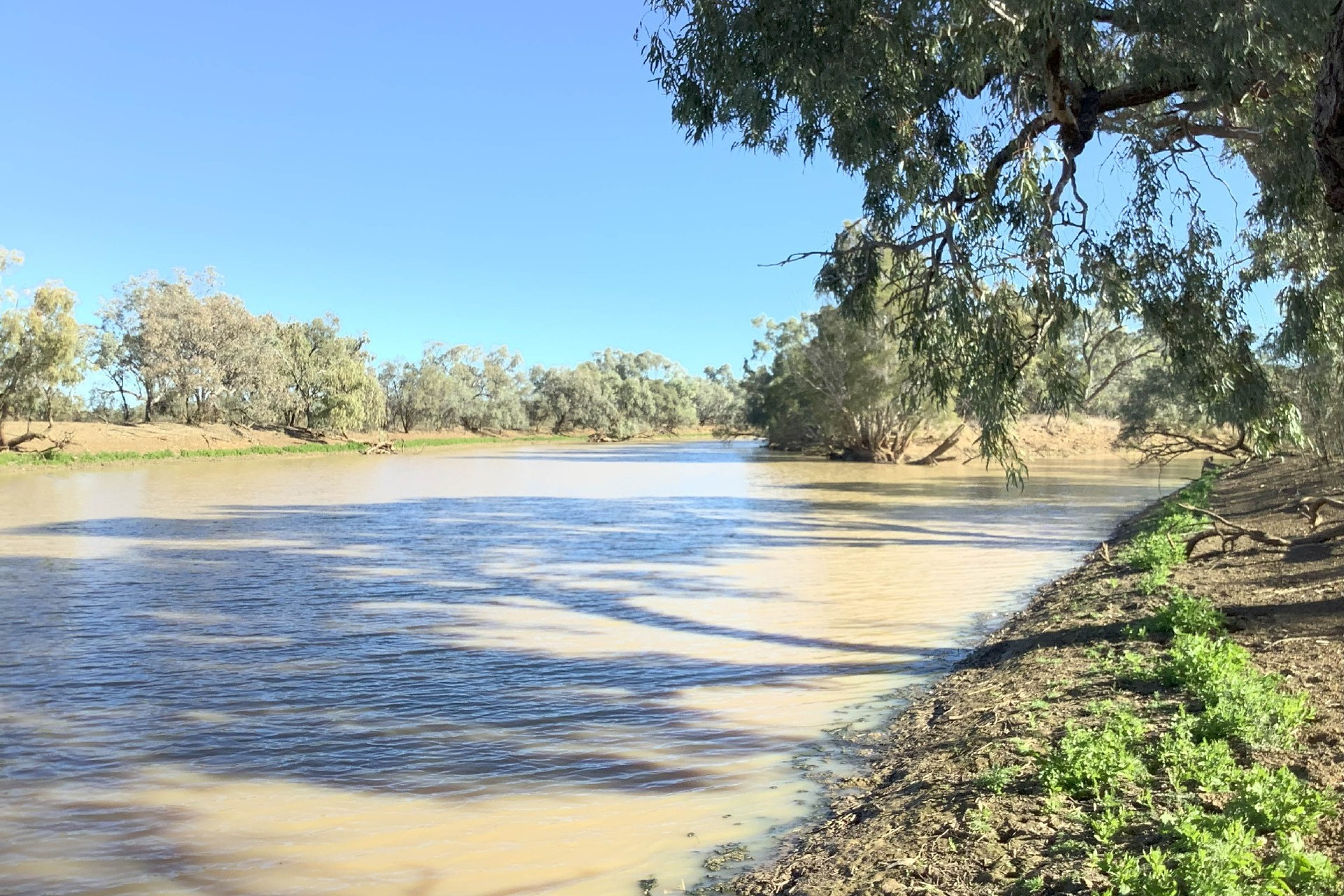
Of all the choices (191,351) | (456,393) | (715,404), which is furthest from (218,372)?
(715,404)

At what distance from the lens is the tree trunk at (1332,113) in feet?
9.75

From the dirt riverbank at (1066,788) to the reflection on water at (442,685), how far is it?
0.54 metres

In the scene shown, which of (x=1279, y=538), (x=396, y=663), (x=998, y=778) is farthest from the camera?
(x=1279, y=538)

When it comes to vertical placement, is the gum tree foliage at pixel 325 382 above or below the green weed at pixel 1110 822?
above

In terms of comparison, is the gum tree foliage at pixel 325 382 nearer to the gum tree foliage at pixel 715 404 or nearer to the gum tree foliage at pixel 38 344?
the gum tree foliage at pixel 38 344

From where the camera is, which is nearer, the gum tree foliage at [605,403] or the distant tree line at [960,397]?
the distant tree line at [960,397]

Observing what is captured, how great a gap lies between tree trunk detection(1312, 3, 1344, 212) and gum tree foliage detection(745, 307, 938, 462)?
25236 mm

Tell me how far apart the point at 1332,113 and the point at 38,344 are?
40.2m

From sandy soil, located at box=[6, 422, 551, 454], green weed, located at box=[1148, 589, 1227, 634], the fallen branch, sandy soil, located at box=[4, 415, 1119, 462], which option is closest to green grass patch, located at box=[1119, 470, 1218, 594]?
green weed, located at box=[1148, 589, 1227, 634]

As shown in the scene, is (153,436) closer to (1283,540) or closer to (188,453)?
(188,453)

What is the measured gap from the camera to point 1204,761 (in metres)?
3.71

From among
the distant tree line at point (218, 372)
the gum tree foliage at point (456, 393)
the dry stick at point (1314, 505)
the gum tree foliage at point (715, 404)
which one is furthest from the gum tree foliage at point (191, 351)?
the gum tree foliage at point (715, 404)

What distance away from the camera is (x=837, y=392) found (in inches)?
1537

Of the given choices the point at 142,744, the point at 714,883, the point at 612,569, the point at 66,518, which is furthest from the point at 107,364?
the point at 714,883
